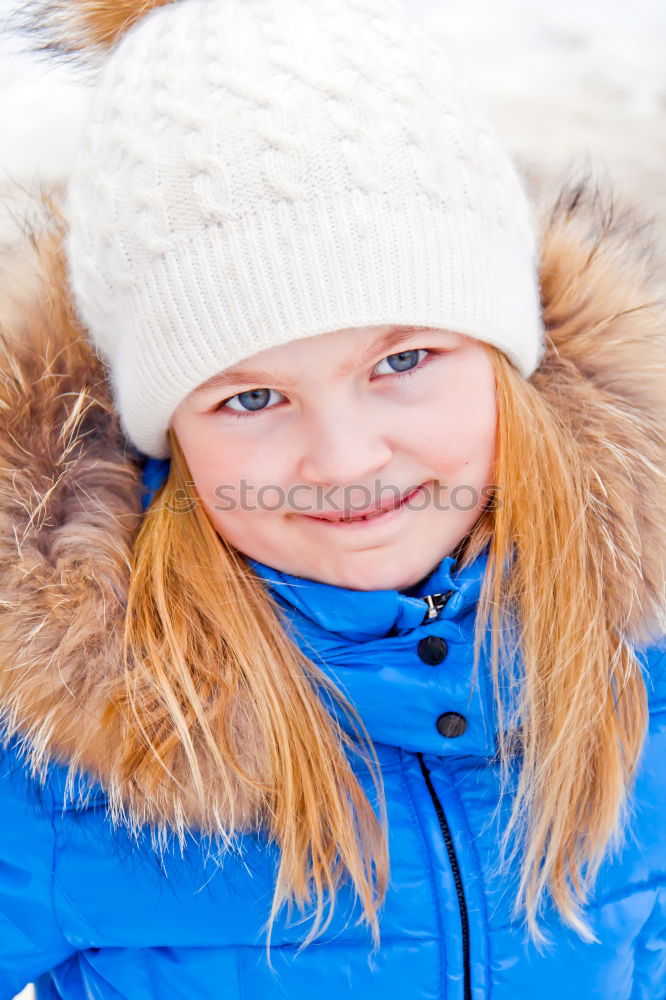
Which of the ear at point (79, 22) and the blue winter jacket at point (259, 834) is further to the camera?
the ear at point (79, 22)

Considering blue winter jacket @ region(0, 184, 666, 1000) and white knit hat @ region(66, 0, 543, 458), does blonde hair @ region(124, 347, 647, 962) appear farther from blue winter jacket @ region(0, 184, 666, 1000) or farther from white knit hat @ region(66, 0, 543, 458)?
white knit hat @ region(66, 0, 543, 458)

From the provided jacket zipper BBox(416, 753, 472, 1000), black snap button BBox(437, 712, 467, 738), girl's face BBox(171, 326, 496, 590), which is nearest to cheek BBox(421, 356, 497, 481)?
girl's face BBox(171, 326, 496, 590)

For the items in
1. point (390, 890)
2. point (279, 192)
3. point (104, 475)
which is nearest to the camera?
point (279, 192)

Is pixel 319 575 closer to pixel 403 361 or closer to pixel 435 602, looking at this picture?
pixel 435 602

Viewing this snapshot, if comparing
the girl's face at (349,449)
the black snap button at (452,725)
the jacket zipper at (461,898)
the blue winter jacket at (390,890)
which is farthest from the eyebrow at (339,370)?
the jacket zipper at (461,898)

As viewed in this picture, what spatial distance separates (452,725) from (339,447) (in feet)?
1.09

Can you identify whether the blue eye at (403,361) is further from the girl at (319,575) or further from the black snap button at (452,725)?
the black snap button at (452,725)

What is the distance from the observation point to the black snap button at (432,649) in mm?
1032

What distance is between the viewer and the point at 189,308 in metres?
0.96

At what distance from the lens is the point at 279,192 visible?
35.9 inches

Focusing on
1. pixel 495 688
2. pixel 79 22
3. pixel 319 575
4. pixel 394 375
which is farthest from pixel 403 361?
pixel 79 22

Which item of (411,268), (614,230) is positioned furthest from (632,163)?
(411,268)

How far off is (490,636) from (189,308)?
0.50 m

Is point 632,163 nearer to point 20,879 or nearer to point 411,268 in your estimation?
point 411,268
